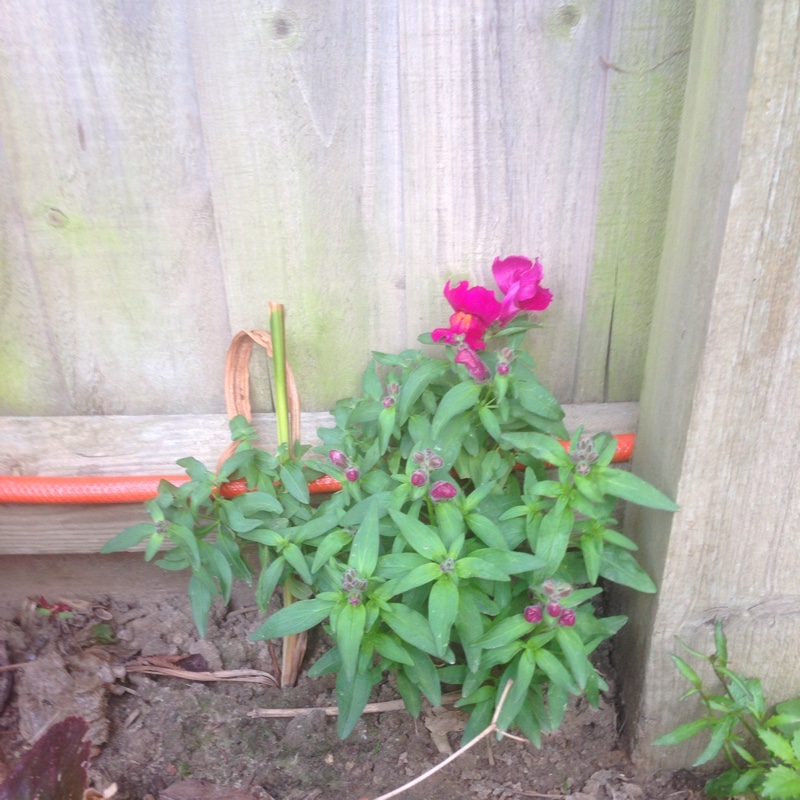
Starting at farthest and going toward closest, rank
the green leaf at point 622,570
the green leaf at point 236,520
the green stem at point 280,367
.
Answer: the green stem at point 280,367 → the green leaf at point 236,520 → the green leaf at point 622,570

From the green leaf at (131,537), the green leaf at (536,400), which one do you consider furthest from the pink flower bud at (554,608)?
the green leaf at (131,537)

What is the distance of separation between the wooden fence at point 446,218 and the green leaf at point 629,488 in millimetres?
135

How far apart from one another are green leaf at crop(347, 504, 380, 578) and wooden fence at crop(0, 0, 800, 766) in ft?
1.61

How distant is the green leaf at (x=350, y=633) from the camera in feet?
3.59

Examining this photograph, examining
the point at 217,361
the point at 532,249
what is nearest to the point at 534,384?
the point at 532,249

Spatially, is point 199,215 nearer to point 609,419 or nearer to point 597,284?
point 597,284

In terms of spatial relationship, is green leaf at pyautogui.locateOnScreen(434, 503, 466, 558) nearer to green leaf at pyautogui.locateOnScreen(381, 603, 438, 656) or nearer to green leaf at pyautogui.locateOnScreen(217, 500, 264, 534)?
green leaf at pyautogui.locateOnScreen(381, 603, 438, 656)

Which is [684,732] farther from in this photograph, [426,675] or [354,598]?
[354,598]

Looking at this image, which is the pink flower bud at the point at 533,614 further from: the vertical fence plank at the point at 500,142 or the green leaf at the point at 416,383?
the vertical fence plank at the point at 500,142

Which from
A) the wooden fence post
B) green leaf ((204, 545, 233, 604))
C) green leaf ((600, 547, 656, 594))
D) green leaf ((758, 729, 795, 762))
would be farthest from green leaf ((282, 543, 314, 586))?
green leaf ((758, 729, 795, 762))

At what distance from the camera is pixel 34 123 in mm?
1301

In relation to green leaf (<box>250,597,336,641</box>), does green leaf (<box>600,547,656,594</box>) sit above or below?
above

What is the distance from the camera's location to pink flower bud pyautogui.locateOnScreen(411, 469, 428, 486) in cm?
112

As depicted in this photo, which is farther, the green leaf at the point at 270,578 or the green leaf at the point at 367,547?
the green leaf at the point at 270,578
